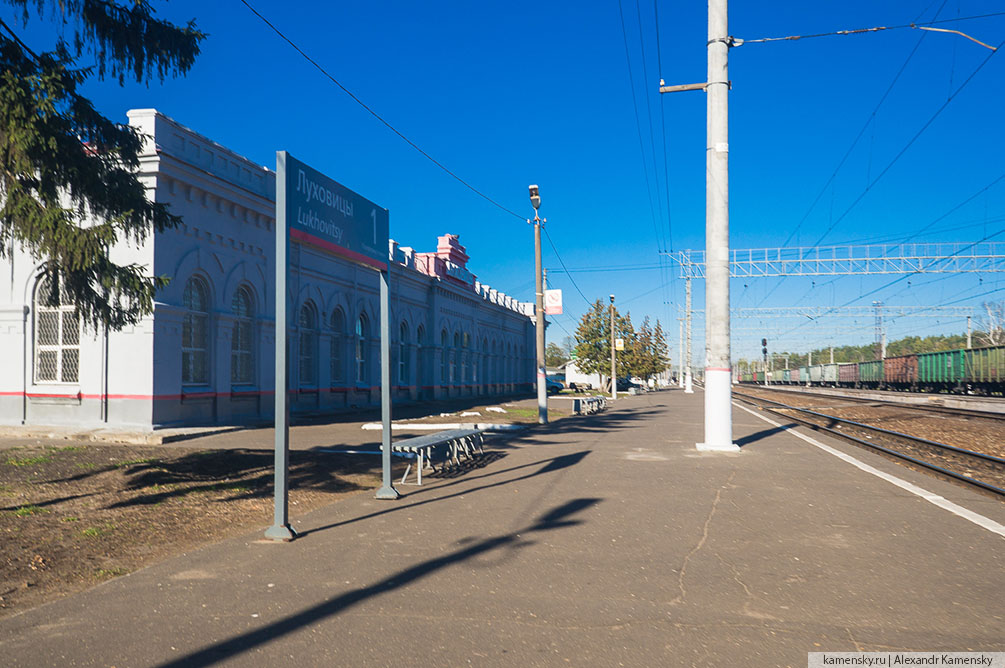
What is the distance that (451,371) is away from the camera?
4106 centimetres

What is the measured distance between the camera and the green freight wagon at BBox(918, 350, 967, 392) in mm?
46500

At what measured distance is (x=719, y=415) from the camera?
1362cm

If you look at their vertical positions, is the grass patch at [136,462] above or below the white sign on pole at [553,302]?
below

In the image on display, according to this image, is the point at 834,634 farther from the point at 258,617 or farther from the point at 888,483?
the point at 888,483

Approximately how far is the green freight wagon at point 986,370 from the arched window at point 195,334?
4152 cm

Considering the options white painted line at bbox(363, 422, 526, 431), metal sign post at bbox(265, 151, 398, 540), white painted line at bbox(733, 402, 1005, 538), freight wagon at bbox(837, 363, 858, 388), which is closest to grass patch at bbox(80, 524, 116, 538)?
metal sign post at bbox(265, 151, 398, 540)

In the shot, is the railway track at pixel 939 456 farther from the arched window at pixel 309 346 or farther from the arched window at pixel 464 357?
the arched window at pixel 464 357

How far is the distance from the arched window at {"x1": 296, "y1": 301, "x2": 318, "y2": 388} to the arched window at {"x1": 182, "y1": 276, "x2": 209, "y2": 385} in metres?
5.96

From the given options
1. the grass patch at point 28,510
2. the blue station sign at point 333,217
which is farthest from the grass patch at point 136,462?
the blue station sign at point 333,217

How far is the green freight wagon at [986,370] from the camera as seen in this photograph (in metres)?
41.0

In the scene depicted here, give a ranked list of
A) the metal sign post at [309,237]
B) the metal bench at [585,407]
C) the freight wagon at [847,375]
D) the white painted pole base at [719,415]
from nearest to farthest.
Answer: the metal sign post at [309,237]
the white painted pole base at [719,415]
the metal bench at [585,407]
the freight wagon at [847,375]

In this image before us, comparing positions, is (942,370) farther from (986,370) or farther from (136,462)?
Answer: (136,462)

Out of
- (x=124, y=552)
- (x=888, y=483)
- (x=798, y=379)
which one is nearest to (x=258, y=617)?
(x=124, y=552)

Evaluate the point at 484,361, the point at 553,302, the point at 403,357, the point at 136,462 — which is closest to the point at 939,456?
the point at 553,302
